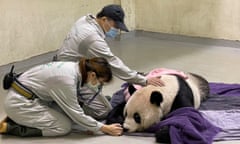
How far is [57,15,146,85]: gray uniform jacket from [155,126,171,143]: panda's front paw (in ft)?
1.65

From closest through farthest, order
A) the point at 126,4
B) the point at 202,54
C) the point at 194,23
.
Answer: the point at 202,54, the point at 194,23, the point at 126,4

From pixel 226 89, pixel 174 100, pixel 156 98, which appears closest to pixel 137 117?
pixel 156 98

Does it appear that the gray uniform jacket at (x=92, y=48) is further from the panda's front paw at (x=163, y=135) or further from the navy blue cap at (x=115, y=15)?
the panda's front paw at (x=163, y=135)

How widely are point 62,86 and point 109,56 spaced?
1.73ft

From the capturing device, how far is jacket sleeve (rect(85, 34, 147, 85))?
3.72 meters

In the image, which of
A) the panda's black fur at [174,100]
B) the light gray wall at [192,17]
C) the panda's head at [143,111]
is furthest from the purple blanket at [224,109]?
the light gray wall at [192,17]

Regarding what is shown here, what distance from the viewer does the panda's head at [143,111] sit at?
137 inches

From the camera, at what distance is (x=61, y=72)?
3.40 meters

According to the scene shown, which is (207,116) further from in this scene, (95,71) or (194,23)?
(194,23)

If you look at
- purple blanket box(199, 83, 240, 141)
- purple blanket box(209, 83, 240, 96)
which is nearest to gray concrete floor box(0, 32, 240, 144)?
purple blanket box(209, 83, 240, 96)

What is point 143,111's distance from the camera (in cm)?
349

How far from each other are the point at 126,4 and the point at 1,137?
13.1 ft

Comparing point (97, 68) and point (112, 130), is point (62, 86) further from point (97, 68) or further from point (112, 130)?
point (112, 130)

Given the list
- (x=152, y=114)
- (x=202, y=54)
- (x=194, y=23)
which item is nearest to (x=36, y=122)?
(x=152, y=114)
